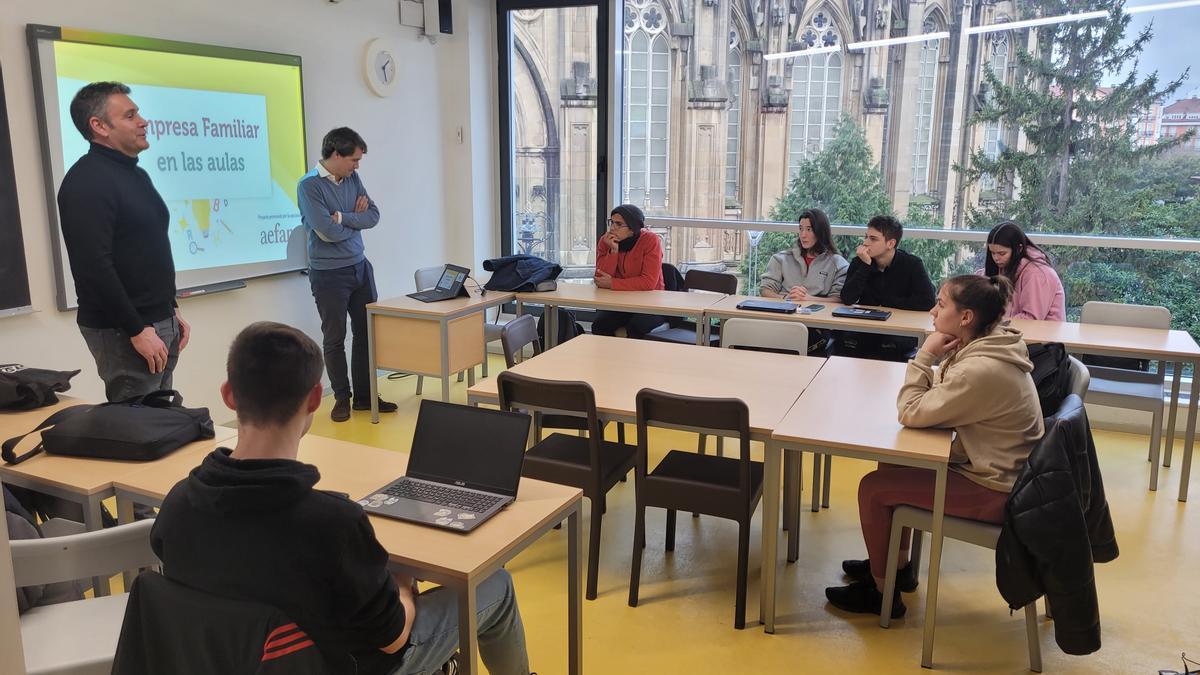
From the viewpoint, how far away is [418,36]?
6336 mm

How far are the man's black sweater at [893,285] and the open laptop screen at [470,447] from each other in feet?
11.3

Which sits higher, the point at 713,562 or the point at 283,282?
the point at 283,282

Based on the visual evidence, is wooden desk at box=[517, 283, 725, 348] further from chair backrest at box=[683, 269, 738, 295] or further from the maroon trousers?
the maroon trousers

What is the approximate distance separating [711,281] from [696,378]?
2.46m

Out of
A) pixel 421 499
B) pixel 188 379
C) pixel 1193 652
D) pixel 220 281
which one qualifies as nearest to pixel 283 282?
pixel 220 281

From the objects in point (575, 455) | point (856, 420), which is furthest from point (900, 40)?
point (575, 455)

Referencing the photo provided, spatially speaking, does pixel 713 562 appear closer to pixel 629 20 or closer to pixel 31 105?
pixel 31 105

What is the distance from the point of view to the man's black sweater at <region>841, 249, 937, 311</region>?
5125 mm

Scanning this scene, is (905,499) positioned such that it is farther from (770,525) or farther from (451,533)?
(451,533)

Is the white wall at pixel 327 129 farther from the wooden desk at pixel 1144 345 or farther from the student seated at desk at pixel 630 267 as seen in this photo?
the wooden desk at pixel 1144 345

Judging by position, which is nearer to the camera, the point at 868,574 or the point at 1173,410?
the point at 868,574

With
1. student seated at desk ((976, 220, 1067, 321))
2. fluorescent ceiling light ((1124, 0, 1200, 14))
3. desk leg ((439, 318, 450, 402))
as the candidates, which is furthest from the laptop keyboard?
fluorescent ceiling light ((1124, 0, 1200, 14))

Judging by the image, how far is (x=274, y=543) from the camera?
62.1 inches

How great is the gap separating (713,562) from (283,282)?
336 cm
